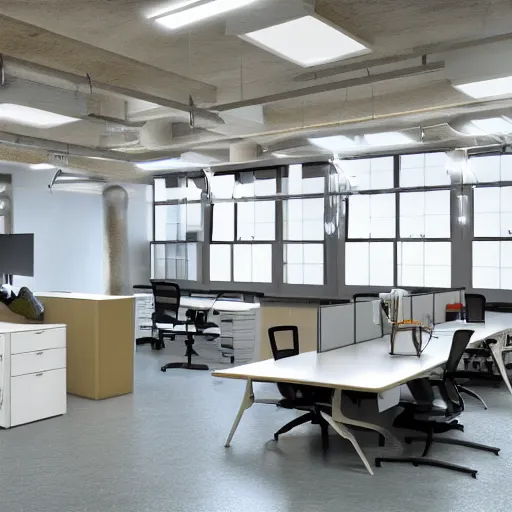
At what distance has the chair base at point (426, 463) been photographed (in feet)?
12.1

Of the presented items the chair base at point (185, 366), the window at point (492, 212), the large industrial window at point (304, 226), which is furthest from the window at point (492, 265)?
the chair base at point (185, 366)

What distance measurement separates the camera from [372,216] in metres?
8.57

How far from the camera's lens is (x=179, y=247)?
34.7 feet

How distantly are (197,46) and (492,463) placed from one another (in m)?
3.70

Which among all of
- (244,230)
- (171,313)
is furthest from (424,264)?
(171,313)

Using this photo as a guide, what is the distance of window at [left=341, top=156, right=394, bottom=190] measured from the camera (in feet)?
27.6

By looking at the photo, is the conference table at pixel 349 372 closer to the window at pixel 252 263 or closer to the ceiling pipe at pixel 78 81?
the ceiling pipe at pixel 78 81

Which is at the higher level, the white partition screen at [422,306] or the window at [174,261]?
the window at [174,261]

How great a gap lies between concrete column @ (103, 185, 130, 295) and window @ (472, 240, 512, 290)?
16.5ft

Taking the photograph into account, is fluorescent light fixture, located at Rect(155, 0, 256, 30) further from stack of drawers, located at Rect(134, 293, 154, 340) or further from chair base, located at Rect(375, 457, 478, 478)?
stack of drawers, located at Rect(134, 293, 154, 340)

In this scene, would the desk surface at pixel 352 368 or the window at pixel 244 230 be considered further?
the window at pixel 244 230

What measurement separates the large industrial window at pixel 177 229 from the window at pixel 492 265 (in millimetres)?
4267

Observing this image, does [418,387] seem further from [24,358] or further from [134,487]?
[24,358]

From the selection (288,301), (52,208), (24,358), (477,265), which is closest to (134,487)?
(24,358)
